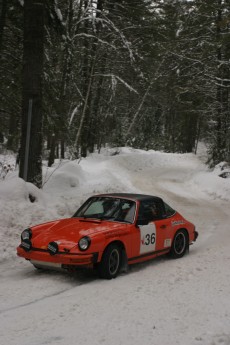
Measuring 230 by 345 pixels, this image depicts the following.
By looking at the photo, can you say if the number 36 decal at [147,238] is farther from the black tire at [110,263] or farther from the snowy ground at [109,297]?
the black tire at [110,263]

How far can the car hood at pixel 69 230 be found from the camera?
7.71 meters

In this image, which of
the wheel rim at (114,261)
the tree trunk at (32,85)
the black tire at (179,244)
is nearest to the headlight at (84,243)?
the wheel rim at (114,261)

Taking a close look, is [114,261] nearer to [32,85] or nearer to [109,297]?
[109,297]

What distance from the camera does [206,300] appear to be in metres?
6.46

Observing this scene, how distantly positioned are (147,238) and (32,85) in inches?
246

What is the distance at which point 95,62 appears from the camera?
74.6 feet

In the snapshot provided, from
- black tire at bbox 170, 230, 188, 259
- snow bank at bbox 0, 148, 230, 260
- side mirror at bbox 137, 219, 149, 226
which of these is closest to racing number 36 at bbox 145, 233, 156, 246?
side mirror at bbox 137, 219, 149, 226

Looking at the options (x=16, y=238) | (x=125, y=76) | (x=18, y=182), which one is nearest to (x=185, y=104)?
(x=125, y=76)

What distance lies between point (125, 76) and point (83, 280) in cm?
1772

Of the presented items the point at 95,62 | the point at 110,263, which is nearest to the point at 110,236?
the point at 110,263

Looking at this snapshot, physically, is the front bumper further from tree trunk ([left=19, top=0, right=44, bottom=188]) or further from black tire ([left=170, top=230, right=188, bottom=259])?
tree trunk ([left=19, top=0, right=44, bottom=188])

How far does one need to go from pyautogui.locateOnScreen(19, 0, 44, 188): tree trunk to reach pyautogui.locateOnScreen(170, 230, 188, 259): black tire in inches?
194

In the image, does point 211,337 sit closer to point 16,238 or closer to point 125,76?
point 16,238

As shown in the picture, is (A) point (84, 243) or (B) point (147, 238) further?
(B) point (147, 238)
